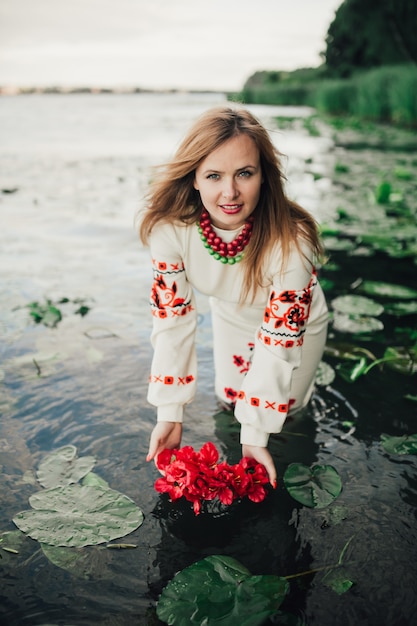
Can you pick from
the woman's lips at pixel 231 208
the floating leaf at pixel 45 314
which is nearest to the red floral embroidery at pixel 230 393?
the woman's lips at pixel 231 208

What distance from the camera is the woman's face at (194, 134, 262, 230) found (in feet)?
4.30

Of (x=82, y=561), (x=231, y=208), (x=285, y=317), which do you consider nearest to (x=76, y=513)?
(x=82, y=561)

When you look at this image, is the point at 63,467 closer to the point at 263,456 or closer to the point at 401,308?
the point at 263,456

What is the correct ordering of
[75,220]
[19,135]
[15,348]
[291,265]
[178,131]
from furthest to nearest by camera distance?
[178,131] → [19,135] → [75,220] → [15,348] → [291,265]

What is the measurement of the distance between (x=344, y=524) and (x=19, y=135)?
11.4 meters

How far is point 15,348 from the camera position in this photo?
2117mm

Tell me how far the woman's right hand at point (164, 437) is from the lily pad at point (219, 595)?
0.36 metres

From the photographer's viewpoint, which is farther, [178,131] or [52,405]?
[178,131]

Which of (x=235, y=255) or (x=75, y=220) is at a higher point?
(x=235, y=255)

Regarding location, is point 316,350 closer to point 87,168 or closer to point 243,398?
point 243,398

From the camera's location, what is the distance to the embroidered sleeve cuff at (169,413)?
147 centimetres

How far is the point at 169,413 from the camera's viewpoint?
1.47 meters

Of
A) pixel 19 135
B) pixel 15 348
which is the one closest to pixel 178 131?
pixel 19 135

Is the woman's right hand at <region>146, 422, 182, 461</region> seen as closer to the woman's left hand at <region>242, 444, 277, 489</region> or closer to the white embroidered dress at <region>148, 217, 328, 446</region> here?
the white embroidered dress at <region>148, 217, 328, 446</region>
